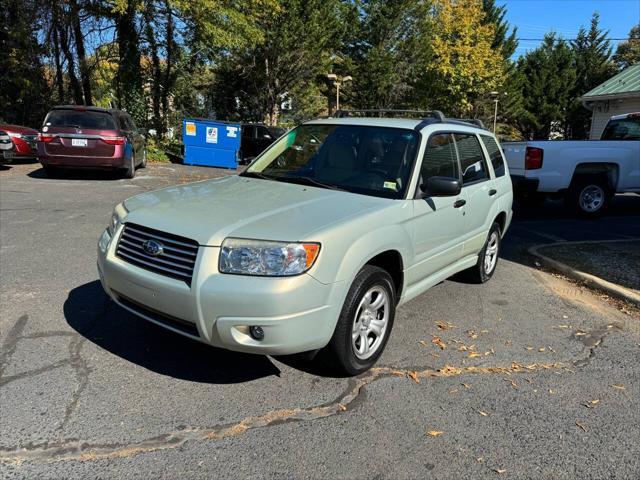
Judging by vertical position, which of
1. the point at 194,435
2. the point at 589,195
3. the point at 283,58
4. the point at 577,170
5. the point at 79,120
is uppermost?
the point at 283,58

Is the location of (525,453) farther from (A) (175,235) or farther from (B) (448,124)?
(B) (448,124)

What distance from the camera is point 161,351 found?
3.76 meters

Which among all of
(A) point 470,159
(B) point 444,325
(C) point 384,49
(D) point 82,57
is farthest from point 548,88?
(B) point 444,325

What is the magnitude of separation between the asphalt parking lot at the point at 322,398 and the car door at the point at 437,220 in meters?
0.60

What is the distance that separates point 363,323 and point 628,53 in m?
56.5

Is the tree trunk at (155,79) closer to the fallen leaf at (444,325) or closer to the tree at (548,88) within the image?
the fallen leaf at (444,325)

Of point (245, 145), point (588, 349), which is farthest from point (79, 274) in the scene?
point (245, 145)

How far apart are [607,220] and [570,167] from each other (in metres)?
1.46

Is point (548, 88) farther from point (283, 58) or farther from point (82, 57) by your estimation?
point (82, 57)

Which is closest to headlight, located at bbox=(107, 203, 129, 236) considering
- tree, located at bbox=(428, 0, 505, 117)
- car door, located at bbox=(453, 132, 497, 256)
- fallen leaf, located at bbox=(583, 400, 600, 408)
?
car door, located at bbox=(453, 132, 497, 256)

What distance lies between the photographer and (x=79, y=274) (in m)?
5.35

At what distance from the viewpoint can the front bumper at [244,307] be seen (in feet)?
9.49

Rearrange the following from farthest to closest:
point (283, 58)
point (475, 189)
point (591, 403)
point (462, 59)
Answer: point (462, 59), point (283, 58), point (475, 189), point (591, 403)

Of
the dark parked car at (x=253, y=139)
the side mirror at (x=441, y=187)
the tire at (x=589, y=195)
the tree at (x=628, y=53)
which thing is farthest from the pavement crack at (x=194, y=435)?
the tree at (x=628, y=53)
